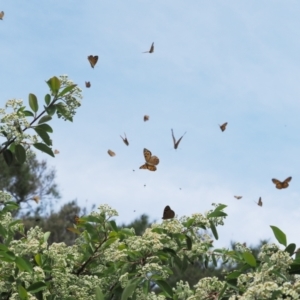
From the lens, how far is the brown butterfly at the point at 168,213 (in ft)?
11.4

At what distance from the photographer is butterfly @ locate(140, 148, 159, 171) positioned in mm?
4585

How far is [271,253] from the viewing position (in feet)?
9.52

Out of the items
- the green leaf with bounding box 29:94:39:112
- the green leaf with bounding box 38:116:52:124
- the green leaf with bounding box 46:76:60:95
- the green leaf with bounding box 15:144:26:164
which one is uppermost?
the green leaf with bounding box 46:76:60:95

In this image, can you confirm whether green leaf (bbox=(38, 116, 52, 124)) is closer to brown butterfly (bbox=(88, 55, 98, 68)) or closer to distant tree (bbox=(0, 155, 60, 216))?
brown butterfly (bbox=(88, 55, 98, 68))

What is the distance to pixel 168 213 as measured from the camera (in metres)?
3.51

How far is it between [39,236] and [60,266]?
15.9 inches

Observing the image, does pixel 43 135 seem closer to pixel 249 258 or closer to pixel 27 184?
pixel 249 258

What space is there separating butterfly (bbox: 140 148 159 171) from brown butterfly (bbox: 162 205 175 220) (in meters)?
1.06

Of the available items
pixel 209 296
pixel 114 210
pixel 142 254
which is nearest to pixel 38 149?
pixel 114 210

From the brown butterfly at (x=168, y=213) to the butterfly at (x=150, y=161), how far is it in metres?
1.06

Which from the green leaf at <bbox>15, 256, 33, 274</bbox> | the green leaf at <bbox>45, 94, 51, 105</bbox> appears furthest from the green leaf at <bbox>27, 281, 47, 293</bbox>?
the green leaf at <bbox>45, 94, 51, 105</bbox>

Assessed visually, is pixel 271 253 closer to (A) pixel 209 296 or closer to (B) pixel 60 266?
(A) pixel 209 296

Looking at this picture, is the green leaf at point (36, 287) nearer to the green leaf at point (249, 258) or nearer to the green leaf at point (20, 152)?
the green leaf at point (20, 152)

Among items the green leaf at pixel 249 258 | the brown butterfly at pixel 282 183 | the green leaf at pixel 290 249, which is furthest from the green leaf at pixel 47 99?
the brown butterfly at pixel 282 183
